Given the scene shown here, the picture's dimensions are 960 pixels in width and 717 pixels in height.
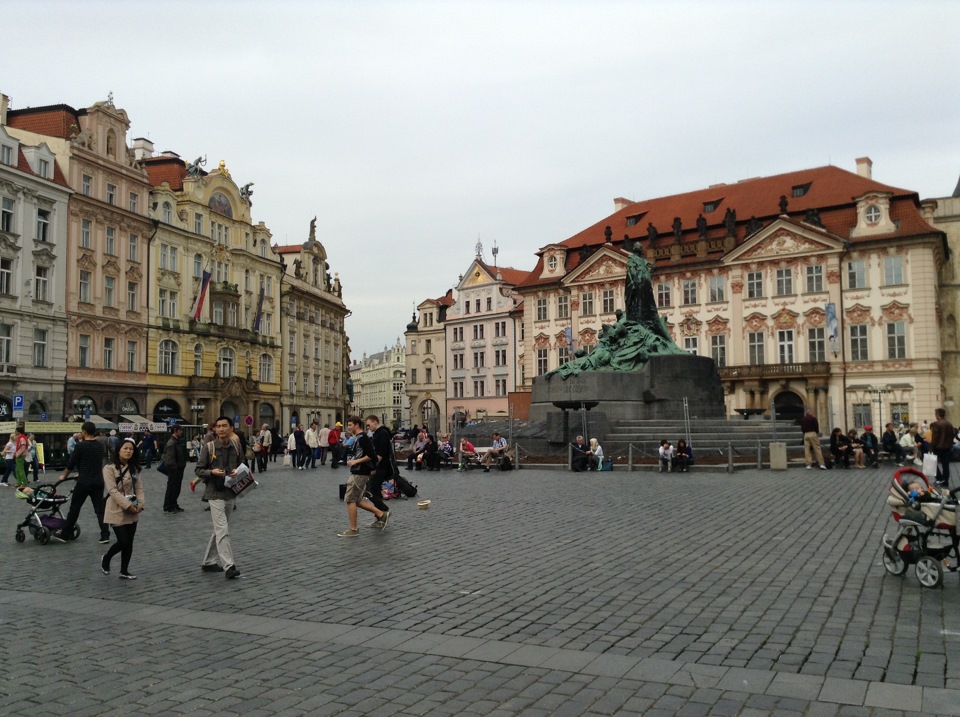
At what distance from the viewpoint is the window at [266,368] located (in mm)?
60531

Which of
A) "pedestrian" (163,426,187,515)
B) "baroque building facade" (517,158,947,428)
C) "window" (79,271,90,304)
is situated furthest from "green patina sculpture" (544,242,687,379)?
"window" (79,271,90,304)

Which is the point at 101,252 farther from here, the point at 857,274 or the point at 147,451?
the point at 857,274

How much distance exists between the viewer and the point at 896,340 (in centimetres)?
4669

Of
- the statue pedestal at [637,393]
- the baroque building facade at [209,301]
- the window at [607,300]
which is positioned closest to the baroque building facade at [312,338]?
the baroque building facade at [209,301]

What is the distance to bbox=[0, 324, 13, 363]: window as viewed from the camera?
128 feet

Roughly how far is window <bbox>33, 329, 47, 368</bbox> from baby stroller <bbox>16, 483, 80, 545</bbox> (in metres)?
32.2

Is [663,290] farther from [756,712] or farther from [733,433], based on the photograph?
[756,712]

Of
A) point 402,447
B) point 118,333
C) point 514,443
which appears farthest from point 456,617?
point 118,333

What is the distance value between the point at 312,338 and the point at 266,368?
28.4 feet

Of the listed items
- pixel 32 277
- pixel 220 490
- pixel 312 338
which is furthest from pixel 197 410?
pixel 220 490

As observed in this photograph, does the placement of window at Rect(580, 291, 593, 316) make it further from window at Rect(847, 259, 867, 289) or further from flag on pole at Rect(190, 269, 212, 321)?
flag on pole at Rect(190, 269, 212, 321)

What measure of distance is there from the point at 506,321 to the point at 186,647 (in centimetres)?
6694

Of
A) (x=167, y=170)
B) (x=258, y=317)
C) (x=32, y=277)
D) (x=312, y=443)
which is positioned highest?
(x=167, y=170)

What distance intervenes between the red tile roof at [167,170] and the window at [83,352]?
1299 cm
